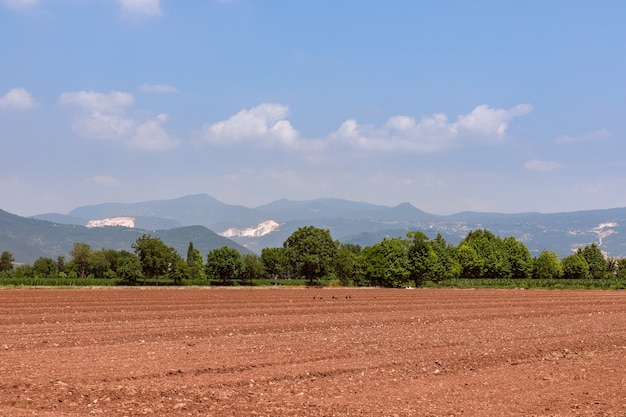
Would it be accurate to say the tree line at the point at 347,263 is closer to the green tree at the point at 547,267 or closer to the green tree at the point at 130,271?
the green tree at the point at 130,271

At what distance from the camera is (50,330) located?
1194 inches

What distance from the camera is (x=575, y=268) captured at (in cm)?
17775

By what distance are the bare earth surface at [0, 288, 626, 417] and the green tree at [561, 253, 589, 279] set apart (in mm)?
155505

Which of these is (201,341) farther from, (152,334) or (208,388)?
(208,388)

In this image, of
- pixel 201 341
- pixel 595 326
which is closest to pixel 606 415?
pixel 201 341

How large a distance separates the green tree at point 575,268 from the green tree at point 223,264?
99378 mm

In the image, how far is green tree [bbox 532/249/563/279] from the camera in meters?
171

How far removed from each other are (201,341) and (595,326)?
23834mm

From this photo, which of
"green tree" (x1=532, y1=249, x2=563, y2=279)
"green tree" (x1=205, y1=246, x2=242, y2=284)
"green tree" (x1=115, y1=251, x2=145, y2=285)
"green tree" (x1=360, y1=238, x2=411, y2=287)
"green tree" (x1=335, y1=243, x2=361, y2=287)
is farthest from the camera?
"green tree" (x1=532, y1=249, x2=563, y2=279)

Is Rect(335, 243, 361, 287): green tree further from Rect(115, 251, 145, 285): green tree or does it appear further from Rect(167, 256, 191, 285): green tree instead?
Rect(115, 251, 145, 285): green tree

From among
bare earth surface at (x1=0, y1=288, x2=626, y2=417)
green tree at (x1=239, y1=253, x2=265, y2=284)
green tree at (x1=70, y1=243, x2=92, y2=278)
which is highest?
green tree at (x1=70, y1=243, x2=92, y2=278)

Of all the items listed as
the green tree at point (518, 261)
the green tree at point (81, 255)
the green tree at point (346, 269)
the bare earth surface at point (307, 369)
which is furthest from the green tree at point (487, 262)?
the bare earth surface at point (307, 369)

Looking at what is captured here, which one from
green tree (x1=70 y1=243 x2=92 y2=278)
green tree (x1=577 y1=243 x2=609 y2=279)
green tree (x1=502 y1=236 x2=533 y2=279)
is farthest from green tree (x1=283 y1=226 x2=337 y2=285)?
green tree (x1=577 y1=243 x2=609 y2=279)

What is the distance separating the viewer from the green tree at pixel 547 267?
561 ft
